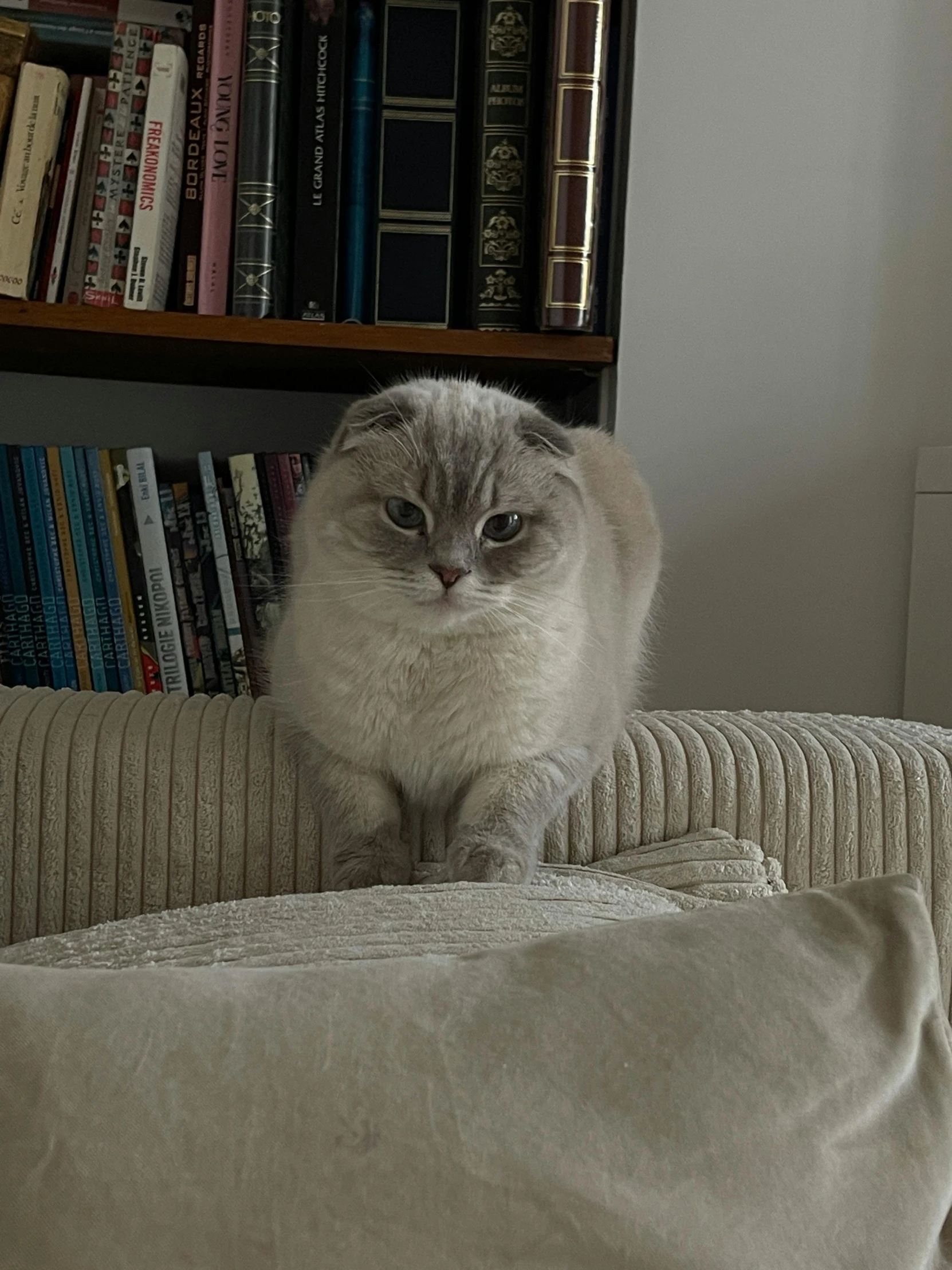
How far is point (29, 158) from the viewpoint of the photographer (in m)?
1.43

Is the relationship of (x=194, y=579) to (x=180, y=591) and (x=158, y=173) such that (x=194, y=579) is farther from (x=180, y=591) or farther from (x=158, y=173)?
(x=158, y=173)

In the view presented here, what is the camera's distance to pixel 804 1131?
43cm

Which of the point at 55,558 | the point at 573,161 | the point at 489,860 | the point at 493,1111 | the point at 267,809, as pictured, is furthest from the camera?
the point at 55,558

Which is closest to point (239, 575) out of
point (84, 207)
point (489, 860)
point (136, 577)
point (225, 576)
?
point (225, 576)

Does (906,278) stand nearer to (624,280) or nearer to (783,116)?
(783,116)

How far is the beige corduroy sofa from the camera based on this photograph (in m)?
1.00

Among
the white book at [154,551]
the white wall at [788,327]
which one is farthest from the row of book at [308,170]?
the white book at [154,551]

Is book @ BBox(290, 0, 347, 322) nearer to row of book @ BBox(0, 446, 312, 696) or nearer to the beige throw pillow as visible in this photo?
row of book @ BBox(0, 446, 312, 696)

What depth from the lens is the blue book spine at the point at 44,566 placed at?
1508 millimetres

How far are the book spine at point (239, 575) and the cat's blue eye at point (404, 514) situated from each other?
0.53 m

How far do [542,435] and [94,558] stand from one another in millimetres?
712

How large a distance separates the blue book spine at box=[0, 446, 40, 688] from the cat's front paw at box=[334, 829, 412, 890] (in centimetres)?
71

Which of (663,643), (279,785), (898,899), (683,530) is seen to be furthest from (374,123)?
(898,899)

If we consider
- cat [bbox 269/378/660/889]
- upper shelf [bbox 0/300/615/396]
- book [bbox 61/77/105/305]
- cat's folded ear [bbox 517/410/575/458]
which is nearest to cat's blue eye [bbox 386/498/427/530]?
cat [bbox 269/378/660/889]
